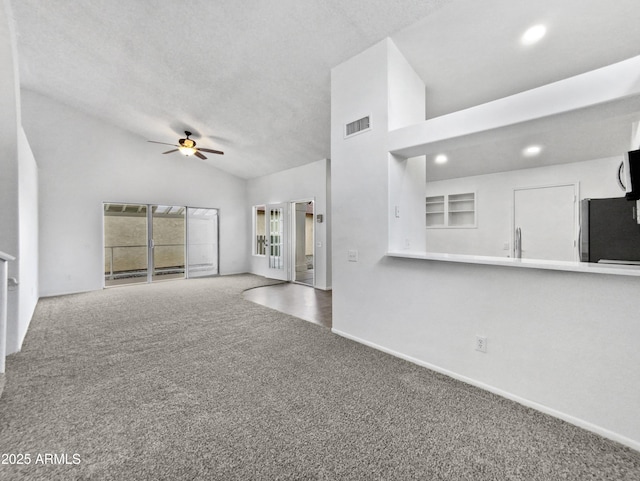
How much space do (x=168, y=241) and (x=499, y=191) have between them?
28.6 ft

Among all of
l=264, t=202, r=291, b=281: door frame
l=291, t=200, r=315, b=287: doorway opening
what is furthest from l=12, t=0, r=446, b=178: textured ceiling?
l=264, t=202, r=291, b=281: door frame

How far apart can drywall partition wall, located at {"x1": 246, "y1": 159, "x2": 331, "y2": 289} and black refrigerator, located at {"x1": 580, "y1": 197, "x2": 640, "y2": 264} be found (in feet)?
14.4

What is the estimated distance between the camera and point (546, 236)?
4.84 meters

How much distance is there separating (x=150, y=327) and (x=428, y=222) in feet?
18.6

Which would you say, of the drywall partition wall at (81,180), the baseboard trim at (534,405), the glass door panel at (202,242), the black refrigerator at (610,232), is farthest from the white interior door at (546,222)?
the drywall partition wall at (81,180)

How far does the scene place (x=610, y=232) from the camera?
2701 mm

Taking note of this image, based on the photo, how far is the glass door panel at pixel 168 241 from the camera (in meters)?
8.17

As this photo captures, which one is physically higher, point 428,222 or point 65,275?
point 428,222

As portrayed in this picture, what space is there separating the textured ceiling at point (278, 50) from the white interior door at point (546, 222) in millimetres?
2302

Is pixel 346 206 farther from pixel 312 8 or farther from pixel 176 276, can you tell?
pixel 176 276

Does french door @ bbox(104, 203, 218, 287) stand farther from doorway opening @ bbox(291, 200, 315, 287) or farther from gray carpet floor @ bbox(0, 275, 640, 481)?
gray carpet floor @ bbox(0, 275, 640, 481)

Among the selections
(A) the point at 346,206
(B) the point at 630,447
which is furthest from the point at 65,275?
(B) the point at 630,447

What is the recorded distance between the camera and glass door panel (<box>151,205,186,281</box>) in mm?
Answer: 8172

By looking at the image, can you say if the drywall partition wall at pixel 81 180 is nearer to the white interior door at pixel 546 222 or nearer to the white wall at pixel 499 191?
the white wall at pixel 499 191
